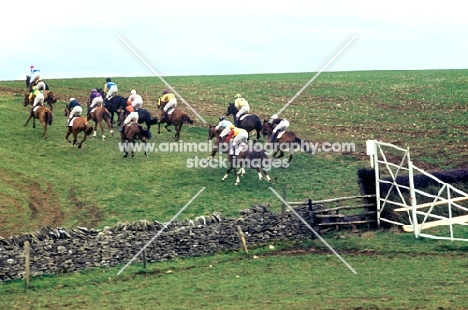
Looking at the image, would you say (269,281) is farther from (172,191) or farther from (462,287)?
(172,191)

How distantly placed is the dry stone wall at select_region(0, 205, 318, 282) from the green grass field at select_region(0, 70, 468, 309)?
482 millimetres

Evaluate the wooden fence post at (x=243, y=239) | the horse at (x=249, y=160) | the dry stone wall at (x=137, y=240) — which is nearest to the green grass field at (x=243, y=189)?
the wooden fence post at (x=243, y=239)

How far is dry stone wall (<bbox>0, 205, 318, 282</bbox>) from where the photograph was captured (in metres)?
23.9

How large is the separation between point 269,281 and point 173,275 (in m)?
2.78

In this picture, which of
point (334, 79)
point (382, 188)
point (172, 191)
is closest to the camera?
Answer: point (382, 188)

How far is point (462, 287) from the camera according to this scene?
68.8ft

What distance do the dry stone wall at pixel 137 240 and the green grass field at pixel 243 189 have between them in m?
0.48

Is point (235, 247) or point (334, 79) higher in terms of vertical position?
point (334, 79)

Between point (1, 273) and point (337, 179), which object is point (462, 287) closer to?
point (1, 273)

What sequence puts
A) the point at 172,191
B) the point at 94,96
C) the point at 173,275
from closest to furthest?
the point at 173,275, the point at 172,191, the point at 94,96

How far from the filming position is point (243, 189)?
34188mm

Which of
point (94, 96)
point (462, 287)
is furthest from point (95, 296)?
point (94, 96)

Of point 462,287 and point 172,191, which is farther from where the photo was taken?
point 172,191

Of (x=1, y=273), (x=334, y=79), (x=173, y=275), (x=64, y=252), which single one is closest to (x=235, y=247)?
(x=173, y=275)
